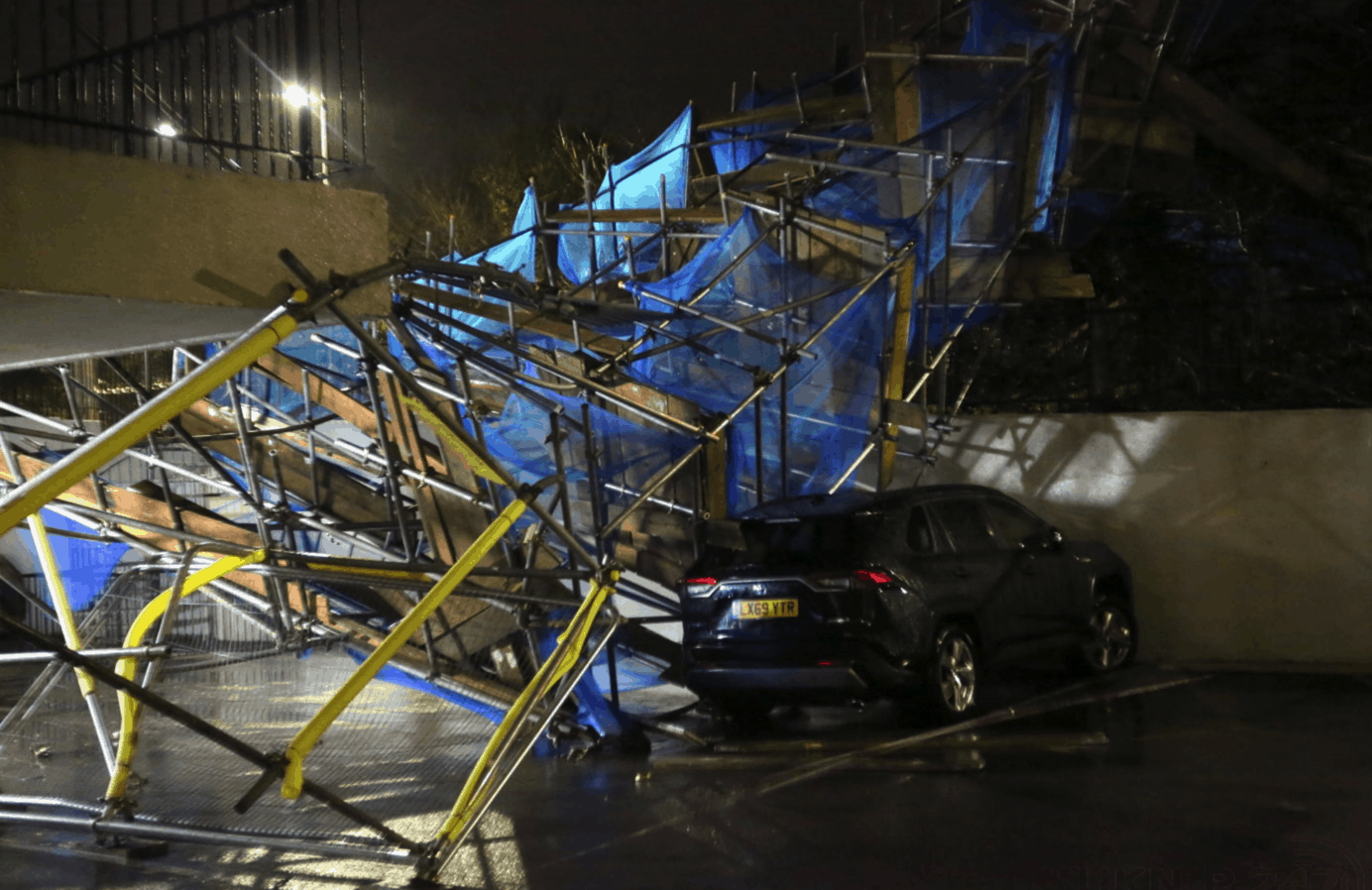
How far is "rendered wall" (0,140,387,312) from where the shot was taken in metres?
4.53

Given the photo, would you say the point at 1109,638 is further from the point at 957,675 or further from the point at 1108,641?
the point at 957,675

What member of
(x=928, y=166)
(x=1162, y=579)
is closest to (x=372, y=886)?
(x=928, y=166)

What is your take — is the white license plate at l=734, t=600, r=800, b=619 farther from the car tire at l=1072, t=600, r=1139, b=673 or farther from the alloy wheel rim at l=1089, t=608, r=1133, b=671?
the alloy wheel rim at l=1089, t=608, r=1133, b=671

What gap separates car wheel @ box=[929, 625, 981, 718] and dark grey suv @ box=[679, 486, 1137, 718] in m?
0.01

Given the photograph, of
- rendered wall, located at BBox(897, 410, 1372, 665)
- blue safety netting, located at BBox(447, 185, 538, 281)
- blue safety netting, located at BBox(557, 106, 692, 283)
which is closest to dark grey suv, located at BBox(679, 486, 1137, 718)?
rendered wall, located at BBox(897, 410, 1372, 665)

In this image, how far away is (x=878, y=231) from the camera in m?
10.4

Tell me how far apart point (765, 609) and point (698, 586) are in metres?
0.61

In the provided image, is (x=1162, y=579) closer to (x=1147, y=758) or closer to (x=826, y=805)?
(x=1147, y=758)

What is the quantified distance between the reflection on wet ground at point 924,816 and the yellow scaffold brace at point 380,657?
1.13 m

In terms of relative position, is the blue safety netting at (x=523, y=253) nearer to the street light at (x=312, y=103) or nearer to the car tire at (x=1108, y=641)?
the street light at (x=312, y=103)

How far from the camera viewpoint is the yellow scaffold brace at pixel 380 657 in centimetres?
462

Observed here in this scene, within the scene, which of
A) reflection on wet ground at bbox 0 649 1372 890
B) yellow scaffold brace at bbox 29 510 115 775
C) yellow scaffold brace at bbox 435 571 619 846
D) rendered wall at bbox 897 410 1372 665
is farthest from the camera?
rendered wall at bbox 897 410 1372 665

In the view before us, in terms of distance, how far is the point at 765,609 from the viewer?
8.55m

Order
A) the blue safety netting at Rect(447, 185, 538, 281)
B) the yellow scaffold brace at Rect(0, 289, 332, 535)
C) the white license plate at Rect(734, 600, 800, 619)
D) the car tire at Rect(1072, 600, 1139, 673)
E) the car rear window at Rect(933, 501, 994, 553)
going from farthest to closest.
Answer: the blue safety netting at Rect(447, 185, 538, 281) → the car tire at Rect(1072, 600, 1139, 673) → the car rear window at Rect(933, 501, 994, 553) → the white license plate at Rect(734, 600, 800, 619) → the yellow scaffold brace at Rect(0, 289, 332, 535)
